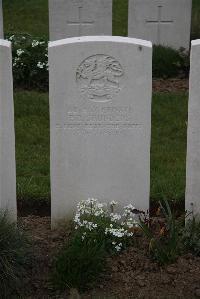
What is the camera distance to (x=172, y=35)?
1118 cm

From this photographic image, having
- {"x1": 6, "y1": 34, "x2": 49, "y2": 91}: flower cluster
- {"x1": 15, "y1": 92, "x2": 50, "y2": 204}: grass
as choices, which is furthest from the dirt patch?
{"x1": 15, "y1": 92, "x2": 50, "y2": 204}: grass

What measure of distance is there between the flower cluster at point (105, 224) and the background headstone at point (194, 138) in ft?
1.58

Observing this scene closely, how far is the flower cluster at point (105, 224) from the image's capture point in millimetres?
4893

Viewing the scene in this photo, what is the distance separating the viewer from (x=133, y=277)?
4.74 meters

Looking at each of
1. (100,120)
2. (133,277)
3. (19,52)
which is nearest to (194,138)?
(100,120)

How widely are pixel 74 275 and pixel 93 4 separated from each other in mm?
6864

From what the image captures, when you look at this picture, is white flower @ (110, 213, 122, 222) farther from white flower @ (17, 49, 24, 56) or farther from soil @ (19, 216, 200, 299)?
white flower @ (17, 49, 24, 56)

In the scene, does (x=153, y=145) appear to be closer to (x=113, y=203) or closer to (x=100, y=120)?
(x=113, y=203)

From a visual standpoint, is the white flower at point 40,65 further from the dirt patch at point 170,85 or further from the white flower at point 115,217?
the white flower at point 115,217

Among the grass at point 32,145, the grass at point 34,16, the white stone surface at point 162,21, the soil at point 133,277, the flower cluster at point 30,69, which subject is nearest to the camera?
the soil at point 133,277

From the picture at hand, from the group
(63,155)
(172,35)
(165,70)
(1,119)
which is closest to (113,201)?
(63,155)

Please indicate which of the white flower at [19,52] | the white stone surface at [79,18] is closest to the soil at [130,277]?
the white flower at [19,52]

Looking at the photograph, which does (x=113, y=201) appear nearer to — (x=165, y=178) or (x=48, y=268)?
(x=48, y=268)

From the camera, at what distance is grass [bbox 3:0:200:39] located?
560 inches
